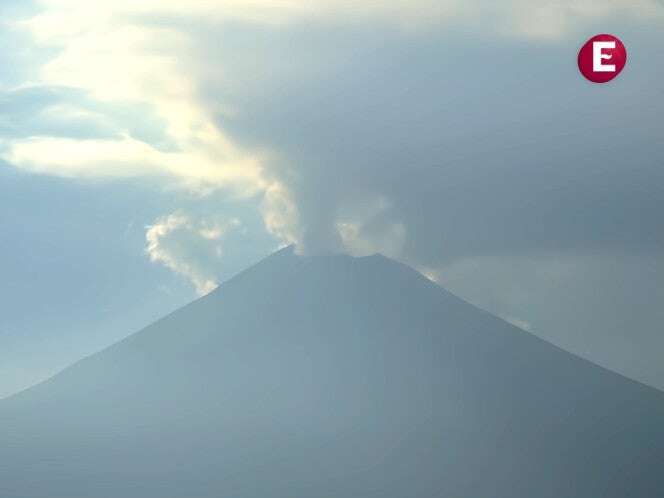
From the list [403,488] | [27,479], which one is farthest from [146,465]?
[403,488]

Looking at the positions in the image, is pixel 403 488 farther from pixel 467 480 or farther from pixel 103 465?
pixel 103 465

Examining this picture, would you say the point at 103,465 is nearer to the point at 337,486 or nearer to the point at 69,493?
the point at 69,493

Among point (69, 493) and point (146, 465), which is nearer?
point (69, 493)

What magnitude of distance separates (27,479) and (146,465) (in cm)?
2120

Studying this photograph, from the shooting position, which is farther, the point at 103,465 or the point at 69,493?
the point at 103,465

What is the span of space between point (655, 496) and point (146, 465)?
95.4 meters

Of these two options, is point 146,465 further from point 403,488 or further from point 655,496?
point 655,496

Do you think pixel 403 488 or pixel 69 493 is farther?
pixel 403 488

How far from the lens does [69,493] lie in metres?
181

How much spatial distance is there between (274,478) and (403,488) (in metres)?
25.8

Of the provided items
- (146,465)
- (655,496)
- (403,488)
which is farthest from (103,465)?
(655,496)

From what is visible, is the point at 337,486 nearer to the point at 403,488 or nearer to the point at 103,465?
the point at 403,488

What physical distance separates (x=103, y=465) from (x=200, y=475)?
1913 cm

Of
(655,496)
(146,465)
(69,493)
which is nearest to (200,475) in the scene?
(146,465)
